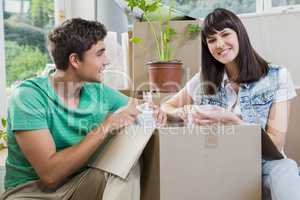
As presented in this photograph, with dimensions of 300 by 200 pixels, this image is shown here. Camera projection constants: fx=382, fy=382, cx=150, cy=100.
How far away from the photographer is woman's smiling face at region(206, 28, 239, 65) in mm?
1482

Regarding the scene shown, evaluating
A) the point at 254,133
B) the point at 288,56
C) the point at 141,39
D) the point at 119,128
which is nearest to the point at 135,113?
the point at 119,128

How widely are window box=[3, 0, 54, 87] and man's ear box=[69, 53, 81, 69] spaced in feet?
3.54

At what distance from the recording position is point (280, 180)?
3.51 feet

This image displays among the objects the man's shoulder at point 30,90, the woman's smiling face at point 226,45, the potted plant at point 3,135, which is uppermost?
the woman's smiling face at point 226,45

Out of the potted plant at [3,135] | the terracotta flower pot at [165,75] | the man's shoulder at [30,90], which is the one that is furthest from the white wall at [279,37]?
the potted plant at [3,135]

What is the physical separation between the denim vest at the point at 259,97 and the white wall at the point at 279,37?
0.62m

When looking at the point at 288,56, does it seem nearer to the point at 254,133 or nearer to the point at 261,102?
the point at 261,102

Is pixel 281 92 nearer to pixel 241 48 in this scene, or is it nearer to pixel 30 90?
pixel 241 48

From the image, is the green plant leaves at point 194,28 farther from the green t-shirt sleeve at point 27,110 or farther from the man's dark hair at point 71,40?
the green t-shirt sleeve at point 27,110

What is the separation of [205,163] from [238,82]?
0.54 meters

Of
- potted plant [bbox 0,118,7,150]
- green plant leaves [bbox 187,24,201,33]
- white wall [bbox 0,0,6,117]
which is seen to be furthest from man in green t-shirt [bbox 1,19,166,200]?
white wall [bbox 0,0,6,117]

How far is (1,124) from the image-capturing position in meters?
2.09

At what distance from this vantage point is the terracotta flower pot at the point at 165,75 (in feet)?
5.85

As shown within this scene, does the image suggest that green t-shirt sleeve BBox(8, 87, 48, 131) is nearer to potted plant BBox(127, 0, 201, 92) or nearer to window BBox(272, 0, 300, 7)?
potted plant BBox(127, 0, 201, 92)
